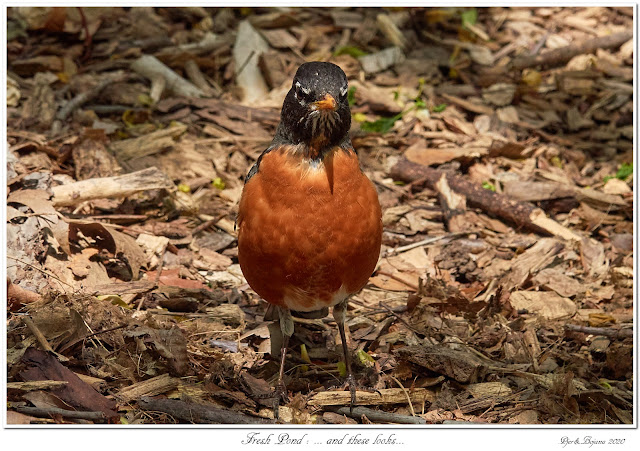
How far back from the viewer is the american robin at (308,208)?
4.84m

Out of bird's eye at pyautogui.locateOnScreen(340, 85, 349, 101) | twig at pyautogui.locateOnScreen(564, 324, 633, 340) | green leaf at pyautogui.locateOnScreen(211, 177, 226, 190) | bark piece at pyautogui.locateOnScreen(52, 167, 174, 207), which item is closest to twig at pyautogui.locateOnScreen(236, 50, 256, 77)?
green leaf at pyautogui.locateOnScreen(211, 177, 226, 190)

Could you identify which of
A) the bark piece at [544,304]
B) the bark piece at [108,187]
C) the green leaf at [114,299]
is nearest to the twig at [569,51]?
the bark piece at [544,304]

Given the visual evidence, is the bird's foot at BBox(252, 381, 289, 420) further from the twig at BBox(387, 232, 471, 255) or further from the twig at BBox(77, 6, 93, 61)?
the twig at BBox(77, 6, 93, 61)

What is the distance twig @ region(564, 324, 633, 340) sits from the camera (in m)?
5.93

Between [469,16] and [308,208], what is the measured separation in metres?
6.39

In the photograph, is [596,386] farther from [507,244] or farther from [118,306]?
[118,306]

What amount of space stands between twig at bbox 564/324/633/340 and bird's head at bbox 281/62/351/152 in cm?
262

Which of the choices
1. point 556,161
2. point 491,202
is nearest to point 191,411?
point 491,202

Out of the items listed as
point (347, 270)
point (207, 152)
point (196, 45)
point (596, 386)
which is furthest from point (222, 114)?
point (596, 386)

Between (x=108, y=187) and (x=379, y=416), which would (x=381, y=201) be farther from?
(x=379, y=416)

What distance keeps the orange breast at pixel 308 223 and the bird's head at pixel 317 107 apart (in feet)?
0.45

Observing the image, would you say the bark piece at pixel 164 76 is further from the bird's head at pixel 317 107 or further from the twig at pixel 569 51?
the twig at pixel 569 51

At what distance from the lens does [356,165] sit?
502 cm

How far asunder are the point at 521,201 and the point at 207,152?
337cm
